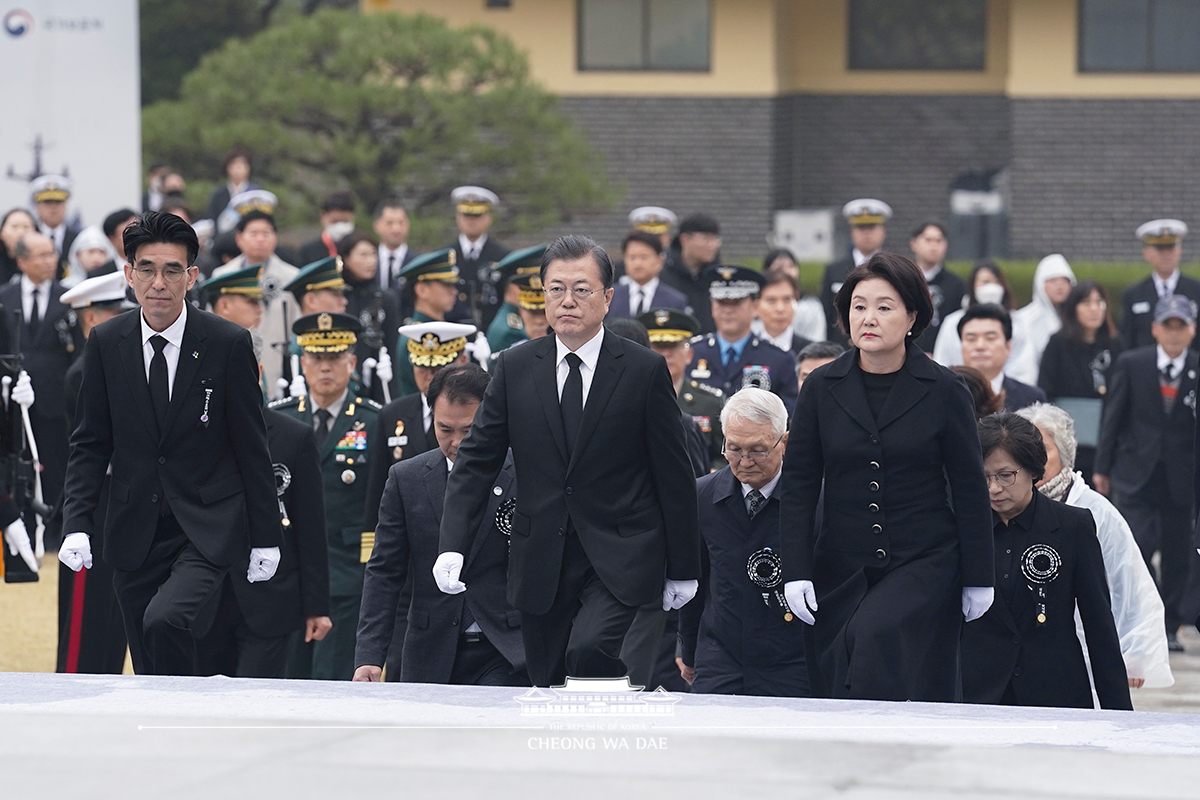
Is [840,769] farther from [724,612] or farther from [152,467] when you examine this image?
[152,467]

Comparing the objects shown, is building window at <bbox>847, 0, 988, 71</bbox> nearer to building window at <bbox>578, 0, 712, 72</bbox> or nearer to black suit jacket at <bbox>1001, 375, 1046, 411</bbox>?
building window at <bbox>578, 0, 712, 72</bbox>

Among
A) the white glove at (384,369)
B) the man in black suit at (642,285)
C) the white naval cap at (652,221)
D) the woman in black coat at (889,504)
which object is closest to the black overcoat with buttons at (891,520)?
the woman in black coat at (889,504)

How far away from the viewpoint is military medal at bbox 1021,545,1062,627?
18.4 ft

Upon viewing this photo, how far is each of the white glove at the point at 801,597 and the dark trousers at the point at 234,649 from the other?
6.36 ft

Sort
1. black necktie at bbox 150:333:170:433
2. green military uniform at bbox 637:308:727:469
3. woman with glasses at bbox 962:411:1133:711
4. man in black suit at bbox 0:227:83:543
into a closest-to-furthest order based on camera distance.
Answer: woman with glasses at bbox 962:411:1133:711 → black necktie at bbox 150:333:170:433 → green military uniform at bbox 637:308:727:469 → man in black suit at bbox 0:227:83:543

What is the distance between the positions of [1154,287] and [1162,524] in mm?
2350

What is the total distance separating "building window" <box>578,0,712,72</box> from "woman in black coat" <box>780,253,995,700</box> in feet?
56.5

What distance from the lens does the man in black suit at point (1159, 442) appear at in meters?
9.61

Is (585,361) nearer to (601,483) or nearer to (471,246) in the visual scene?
(601,483)

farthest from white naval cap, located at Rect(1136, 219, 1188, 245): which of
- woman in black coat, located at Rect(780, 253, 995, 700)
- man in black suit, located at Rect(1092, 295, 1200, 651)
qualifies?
woman in black coat, located at Rect(780, 253, 995, 700)

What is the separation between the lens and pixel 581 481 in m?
5.37

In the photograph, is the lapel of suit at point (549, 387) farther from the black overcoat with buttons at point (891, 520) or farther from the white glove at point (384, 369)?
the white glove at point (384, 369)

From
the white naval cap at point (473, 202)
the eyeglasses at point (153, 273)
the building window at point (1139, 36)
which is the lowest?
the eyeglasses at point (153, 273)

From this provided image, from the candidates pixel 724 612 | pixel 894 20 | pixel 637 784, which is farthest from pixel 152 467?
pixel 894 20
